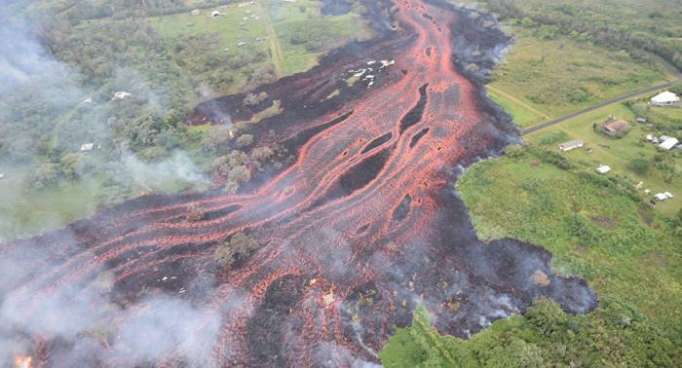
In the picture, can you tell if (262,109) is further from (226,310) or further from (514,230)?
(514,230)

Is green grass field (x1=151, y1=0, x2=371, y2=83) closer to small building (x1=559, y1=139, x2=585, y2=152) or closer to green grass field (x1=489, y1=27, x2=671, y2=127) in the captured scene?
green grass field (x1=489, y1=27, x2=671, y2=127)

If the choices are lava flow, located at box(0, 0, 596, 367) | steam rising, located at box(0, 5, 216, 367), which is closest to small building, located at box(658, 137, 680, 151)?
lava flow, located at box(0, 0, 596, 367)

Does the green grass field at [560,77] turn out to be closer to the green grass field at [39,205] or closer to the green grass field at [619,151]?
the green grass field at [619,151]

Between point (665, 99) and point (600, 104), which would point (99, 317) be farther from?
point (665, 99)

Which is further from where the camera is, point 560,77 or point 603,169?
point 560,77

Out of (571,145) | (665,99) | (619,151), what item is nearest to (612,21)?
(665,99)

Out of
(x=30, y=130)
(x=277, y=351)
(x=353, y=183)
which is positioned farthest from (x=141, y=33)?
(x=277, y=351)
